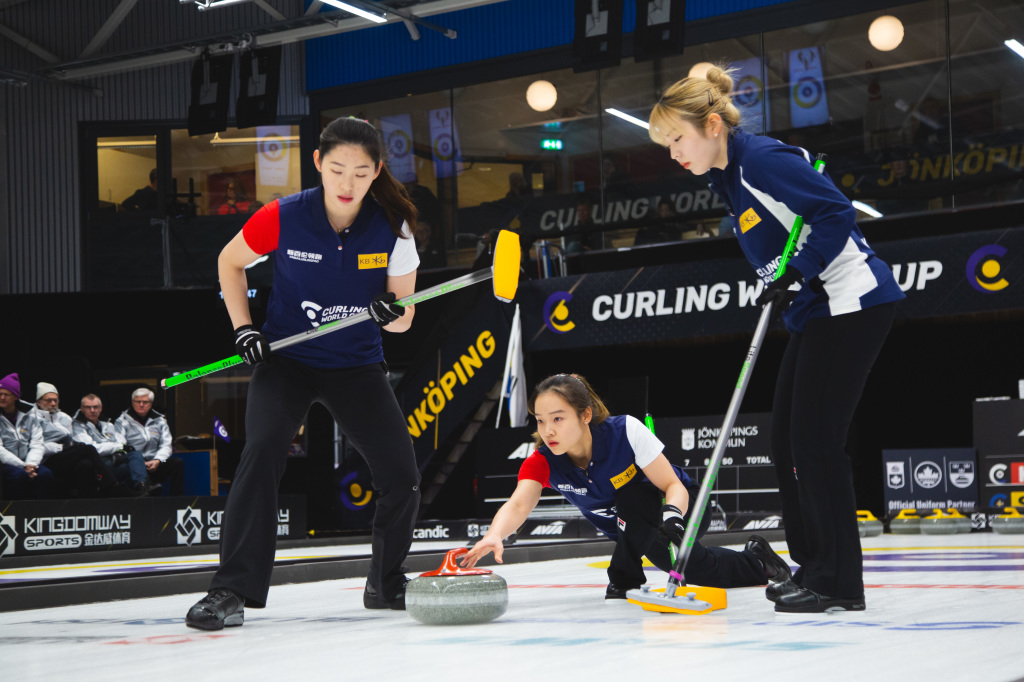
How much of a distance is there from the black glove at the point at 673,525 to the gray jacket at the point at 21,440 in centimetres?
644

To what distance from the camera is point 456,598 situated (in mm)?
2430

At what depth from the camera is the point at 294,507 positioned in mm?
9211

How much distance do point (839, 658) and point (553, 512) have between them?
6803mm

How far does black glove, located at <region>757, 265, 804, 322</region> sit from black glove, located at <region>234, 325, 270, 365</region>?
1.25 m

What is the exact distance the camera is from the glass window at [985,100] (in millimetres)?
9984

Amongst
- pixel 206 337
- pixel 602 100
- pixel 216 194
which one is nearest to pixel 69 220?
pixel 216 194

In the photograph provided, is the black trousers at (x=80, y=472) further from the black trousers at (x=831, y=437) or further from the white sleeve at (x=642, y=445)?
the black trousers at (x=831, y=437)

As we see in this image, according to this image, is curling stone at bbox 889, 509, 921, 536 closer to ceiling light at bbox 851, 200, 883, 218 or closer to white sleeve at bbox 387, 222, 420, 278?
ceiling light at bbox 851, 200, 883, 218

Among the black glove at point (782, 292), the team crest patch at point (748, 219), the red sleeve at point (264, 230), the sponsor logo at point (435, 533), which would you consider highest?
the red sleeve at point (264, 230)

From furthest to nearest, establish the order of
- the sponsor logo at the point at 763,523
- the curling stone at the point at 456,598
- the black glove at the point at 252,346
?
the sponsor logo at the point at 763,523 < the black glove at the point at 252,346 < the curling stone at the point at 456,598

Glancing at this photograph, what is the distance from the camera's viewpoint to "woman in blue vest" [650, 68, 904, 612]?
8.07ft

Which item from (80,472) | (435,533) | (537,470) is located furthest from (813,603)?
(80,472)

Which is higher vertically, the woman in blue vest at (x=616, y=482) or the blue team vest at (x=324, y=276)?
the blue team vest at (x=324, y=276)

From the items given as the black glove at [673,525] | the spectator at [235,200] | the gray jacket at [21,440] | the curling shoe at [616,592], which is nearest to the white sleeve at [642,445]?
the black glove at [673,525]
